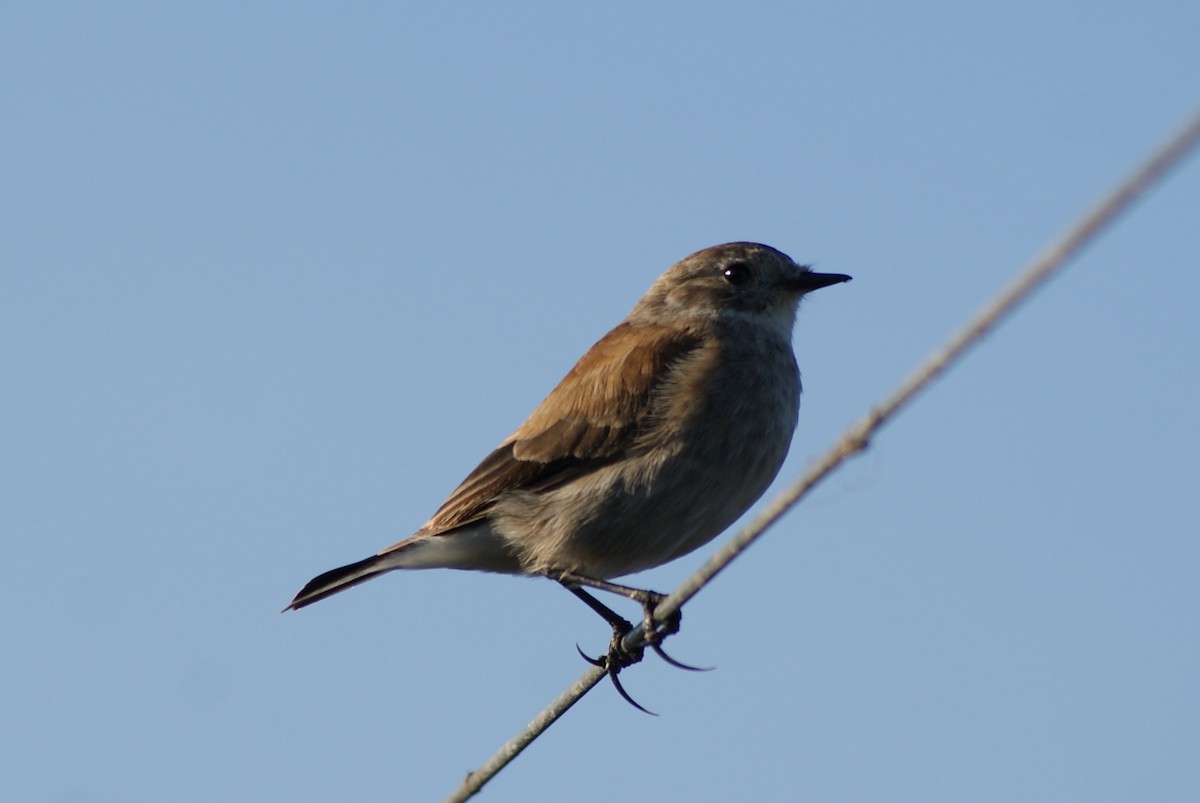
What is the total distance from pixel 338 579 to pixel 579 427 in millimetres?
1599

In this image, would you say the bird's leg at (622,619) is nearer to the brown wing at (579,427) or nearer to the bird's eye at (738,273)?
the brown wing at (579,427)

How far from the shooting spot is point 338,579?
7.84 meters

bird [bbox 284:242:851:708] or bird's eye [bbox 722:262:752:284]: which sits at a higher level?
bird's eye [bbox 722:262:752:284]

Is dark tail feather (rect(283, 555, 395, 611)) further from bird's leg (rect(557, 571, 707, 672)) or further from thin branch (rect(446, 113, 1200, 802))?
thin branch (rect(446, 113, 1200, 802))

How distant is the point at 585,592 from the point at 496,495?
0.73 m

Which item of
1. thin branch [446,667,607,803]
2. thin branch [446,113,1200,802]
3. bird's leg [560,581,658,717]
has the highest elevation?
thin branch [446,113,1200,802]

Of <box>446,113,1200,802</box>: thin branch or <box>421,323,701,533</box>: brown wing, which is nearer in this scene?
<box>446,113,1200,802</box>: thin branch

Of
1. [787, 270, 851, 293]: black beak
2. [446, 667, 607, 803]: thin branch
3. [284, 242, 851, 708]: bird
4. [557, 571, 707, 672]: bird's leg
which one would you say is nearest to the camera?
[446, 667, 607, 803]: thin branch

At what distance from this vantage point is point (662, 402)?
7.50m

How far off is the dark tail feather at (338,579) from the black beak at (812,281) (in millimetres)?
3073

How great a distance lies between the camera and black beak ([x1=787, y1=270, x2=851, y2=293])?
8.87 meters

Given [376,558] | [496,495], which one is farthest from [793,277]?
[376,558]

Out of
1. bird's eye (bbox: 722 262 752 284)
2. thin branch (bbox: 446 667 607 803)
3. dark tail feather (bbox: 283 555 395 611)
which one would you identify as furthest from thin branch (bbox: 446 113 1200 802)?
bird's eye (bbox: 722 262 752 284)

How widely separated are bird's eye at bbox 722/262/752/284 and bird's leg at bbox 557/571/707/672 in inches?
90.9
